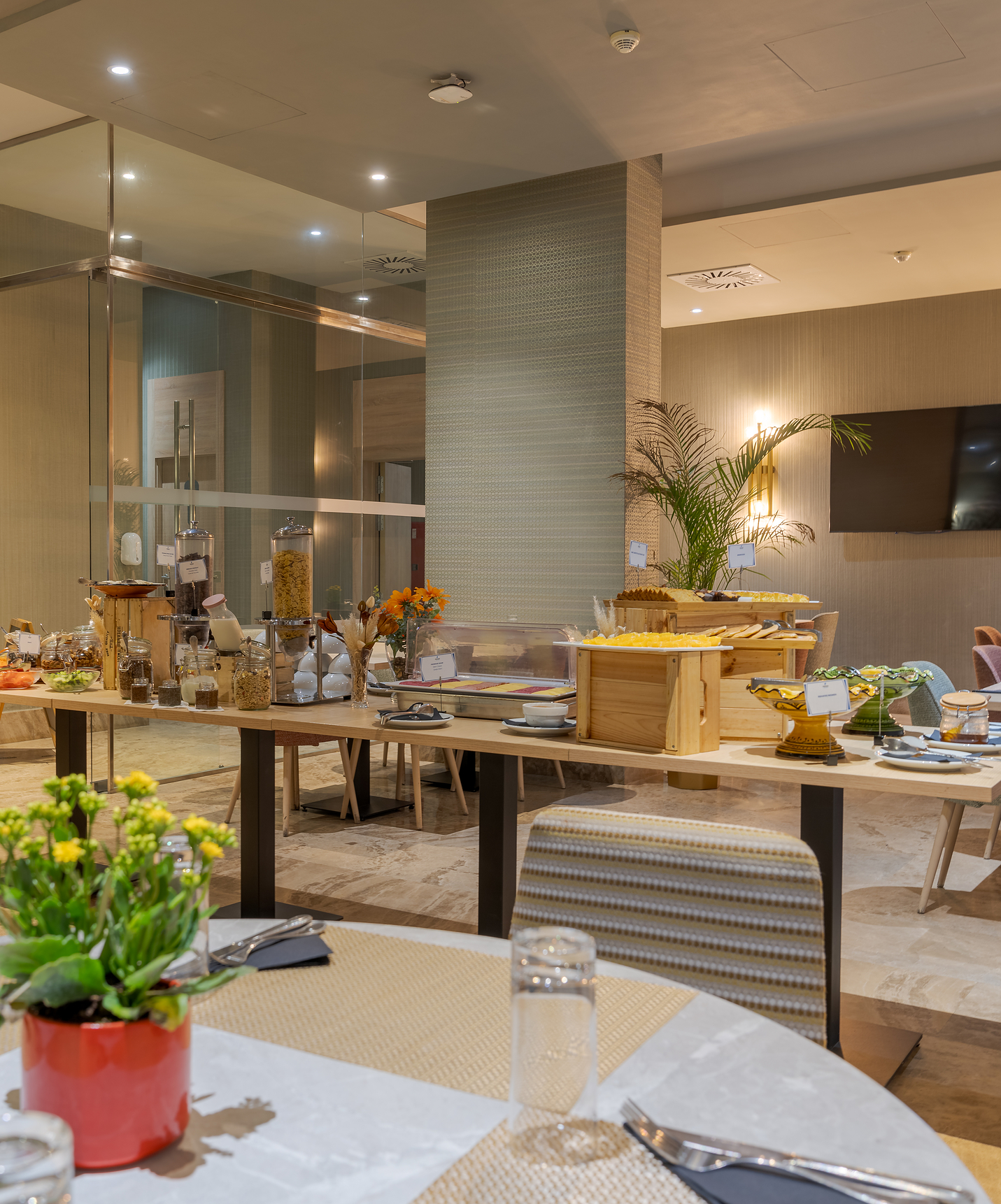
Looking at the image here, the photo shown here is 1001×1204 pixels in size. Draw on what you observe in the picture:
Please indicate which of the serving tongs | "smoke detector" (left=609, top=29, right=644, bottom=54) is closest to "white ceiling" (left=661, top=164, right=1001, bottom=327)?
"smoke detector" (left=609, top=29, right=644, bottom=54)

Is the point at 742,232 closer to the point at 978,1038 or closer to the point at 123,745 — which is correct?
the point at 123,745

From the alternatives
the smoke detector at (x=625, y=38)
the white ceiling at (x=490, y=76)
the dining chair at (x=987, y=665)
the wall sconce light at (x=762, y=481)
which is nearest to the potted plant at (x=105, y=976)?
the white ceiling at (x=490, y=76)

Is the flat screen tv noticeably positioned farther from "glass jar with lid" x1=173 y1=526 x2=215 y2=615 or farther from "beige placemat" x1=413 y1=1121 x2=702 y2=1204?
"beige placemat" x1=413 y1=1121 x2=702 y2=1204

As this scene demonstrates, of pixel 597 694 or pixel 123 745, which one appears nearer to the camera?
pixel 597 694

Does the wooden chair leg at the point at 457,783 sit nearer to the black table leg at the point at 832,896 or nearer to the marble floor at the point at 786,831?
the marble floor at the point at 786,831

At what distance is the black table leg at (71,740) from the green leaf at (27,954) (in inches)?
126

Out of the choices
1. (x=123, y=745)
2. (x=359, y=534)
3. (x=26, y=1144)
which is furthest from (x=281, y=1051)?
(x=359, y=534)

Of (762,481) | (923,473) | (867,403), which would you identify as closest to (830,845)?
(923,473)

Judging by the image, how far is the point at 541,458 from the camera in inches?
229

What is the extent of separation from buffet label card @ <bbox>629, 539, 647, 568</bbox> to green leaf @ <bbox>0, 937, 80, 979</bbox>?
185 inches

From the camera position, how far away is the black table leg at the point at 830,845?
2377 mm

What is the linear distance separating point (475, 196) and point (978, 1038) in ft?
15.8

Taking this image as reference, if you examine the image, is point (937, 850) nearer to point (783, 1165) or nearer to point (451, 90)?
point (783, 1165)

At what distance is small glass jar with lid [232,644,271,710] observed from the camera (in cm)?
330
